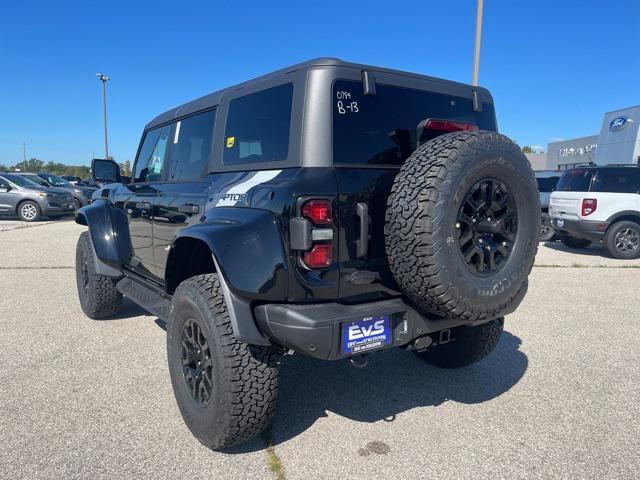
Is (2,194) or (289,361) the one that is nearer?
(289,361)

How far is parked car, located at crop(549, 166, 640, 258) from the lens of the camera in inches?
358

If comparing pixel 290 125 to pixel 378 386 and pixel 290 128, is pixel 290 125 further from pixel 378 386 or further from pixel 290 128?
pixel 378 386

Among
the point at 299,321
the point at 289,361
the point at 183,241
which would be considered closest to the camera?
the point at 299,321

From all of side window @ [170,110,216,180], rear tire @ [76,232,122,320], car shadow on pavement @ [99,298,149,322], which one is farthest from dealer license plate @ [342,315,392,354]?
car shadow on pavement @ [99,298,149,322]

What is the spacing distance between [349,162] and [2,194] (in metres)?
16.4

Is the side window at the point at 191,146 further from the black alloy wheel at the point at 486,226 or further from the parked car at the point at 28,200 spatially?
the parked car at the point at 28,200

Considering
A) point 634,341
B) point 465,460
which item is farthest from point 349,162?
point 634,341

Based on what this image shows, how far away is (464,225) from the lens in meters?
2.41

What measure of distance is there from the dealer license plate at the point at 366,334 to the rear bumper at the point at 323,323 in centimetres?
2

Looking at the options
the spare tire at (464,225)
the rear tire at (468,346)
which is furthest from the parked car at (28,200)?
the spare tire at (464,225)

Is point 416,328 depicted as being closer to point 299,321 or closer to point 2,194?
point 299,321

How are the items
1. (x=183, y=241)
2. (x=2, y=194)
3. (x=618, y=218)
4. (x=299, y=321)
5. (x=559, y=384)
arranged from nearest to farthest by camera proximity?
(x=299, y=321) → (x=183, y=241) → (x=559, y=384) → (x=618, y=218) → (x=2, y=194)

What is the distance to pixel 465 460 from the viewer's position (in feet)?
8.20

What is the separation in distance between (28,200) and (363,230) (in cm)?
1612
